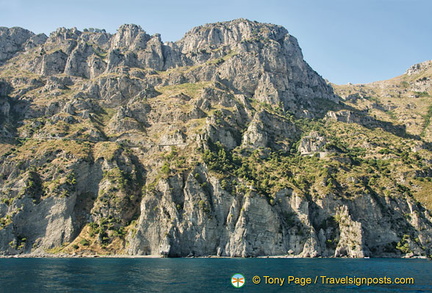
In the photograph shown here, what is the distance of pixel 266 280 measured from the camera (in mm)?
59938

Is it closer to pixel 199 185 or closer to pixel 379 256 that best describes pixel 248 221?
pixel 199 185

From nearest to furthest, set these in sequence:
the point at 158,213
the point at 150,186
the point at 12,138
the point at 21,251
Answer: the point at 21,251
the point at 158,213
the point at 150,186
the point at 12,138

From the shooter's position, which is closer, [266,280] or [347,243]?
[266,280]

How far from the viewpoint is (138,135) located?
194000 millimetres

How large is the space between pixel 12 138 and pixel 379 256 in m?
196

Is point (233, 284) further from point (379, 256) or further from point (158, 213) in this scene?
point (379, 256)

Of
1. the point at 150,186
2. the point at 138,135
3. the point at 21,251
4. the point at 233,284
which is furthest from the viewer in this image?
the point at 138,135

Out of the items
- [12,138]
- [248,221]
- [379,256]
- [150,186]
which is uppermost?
[12,138]

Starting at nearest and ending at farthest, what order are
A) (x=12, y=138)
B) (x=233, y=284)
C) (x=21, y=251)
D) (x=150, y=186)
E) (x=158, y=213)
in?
(x=233, y=284) < (x=21, y=251) < (x=158, y=213) < (x=150, y=186) < (x=12, y=138)

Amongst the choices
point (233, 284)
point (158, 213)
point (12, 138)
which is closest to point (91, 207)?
point (158, 213)

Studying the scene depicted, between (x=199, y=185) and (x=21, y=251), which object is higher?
(x=199, y=185)

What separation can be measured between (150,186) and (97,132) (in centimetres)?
6559

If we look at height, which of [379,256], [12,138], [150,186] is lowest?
[379,256]

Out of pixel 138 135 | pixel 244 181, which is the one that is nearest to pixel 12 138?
pixel 138 135
